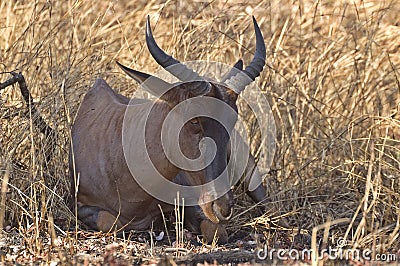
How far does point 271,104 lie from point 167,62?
2.51 m

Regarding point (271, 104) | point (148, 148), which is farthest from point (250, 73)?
point (271, 104)

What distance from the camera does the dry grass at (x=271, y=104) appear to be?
19.3ft

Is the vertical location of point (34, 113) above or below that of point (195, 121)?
above

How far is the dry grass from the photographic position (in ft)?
19.3

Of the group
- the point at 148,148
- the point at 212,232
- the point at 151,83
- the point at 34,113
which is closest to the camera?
the point at 151,83

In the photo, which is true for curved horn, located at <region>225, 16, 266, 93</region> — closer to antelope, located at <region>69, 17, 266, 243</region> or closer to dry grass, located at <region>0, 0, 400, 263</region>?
antelope, located at <region>69, 17, 266, 243</region>

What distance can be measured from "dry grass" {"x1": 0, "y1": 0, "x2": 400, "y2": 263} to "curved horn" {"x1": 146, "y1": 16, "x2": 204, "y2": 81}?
1007mm

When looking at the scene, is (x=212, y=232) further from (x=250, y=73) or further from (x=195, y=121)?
(x=250, y=73)

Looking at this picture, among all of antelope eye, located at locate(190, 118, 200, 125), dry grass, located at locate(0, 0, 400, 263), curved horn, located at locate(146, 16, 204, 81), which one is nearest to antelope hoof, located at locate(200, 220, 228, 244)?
dry grass, located at locate(0, 0, 400, 263)

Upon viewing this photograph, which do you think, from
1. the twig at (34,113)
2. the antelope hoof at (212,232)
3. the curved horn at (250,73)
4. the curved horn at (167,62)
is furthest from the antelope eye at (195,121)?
the twig at (34,113)

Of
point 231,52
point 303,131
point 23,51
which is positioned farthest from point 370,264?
point 231,52

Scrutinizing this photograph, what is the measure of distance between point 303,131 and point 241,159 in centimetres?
111

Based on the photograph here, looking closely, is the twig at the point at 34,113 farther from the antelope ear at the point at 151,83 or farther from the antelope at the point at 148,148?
the antelope ear at the point at 151,83

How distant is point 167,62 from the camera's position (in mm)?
5578
